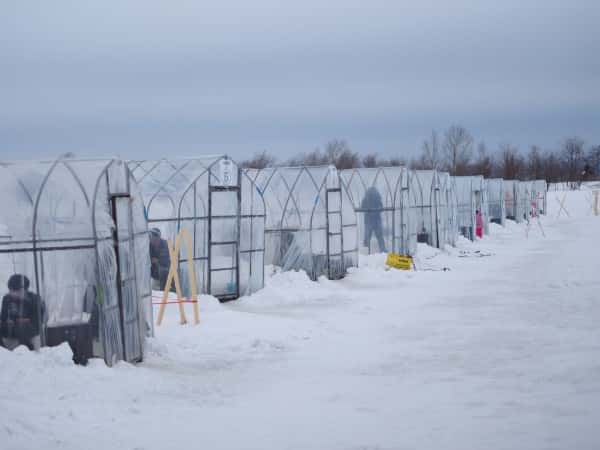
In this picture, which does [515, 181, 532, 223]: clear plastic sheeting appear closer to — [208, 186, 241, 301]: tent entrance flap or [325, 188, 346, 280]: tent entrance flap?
[325, 188, 346, 280]: tent entrance flap

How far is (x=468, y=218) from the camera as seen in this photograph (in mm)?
38688

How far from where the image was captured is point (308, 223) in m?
22.0

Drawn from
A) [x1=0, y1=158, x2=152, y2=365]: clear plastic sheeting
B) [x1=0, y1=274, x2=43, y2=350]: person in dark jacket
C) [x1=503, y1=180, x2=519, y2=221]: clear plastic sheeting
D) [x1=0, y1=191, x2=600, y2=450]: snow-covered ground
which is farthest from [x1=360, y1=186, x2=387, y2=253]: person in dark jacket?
[x1=503, y1=180, x2=519, y2=221]: clear plastic sheeting

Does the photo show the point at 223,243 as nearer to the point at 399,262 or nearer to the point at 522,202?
the point at 399,262

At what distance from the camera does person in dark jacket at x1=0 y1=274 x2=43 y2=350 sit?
941 cm

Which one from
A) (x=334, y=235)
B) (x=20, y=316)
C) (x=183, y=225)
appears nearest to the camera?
(x=20, y=316)

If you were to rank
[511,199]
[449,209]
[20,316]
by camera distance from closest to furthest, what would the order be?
1. [20,316]
2. [449,209]
3. [511,199]

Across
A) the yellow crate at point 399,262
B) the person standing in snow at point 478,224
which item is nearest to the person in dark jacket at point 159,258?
the yellow crate at point 399,262

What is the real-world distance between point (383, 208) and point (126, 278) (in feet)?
57.5

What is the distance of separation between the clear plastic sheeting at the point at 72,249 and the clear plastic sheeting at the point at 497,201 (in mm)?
40632

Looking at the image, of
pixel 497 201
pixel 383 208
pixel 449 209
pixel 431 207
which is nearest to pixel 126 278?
pixel 383 208

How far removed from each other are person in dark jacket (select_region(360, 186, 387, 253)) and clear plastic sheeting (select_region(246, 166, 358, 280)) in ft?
10.7

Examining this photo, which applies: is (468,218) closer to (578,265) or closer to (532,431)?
(578,265)

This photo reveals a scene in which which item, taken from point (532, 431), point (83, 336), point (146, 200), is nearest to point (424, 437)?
point (532, 431)
